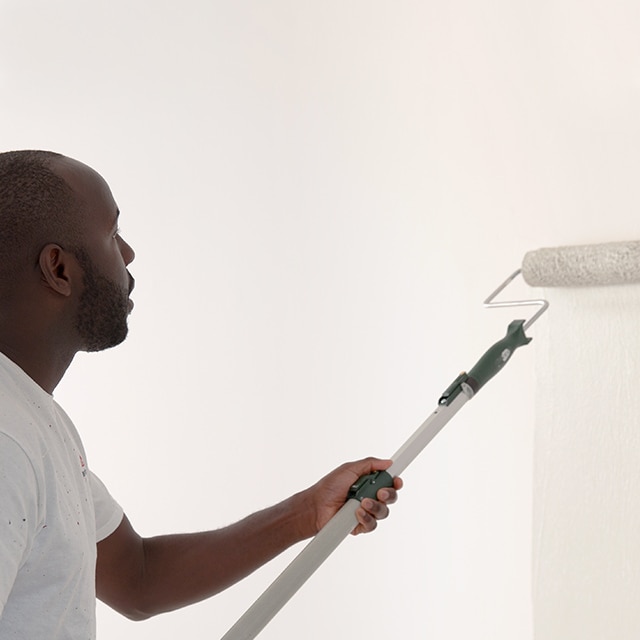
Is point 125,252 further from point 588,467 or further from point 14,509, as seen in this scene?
point 588,467

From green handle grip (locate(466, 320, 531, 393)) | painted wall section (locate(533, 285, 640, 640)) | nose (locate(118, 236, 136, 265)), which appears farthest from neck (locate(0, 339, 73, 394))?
painted wall section (locate(533, 285, 640, 640))

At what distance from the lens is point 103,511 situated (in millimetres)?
1190

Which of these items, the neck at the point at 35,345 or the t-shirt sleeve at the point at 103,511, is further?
the t-shirt sleeve at the point at 103,511

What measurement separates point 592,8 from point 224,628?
3.53ft

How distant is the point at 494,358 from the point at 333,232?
0.51m

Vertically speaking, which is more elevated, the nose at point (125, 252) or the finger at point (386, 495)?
the nose at point (125, 252)

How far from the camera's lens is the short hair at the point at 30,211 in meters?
0.96

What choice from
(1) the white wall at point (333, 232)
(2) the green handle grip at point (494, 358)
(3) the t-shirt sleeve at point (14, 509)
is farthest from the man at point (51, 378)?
(1) the white wall at point (333, 232)

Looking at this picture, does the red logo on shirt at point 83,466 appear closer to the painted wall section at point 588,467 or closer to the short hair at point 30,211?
the short hair at point 30,211

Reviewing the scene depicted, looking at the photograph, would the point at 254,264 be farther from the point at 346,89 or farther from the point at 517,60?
the point at 517,60

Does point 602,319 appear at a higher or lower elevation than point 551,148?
lower

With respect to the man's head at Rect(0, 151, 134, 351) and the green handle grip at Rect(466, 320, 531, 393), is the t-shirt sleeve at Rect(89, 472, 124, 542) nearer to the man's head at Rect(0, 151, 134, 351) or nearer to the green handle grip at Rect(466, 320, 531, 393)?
the man's head at Rect(0, 151, 134, 351)

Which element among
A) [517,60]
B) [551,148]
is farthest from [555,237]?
[517,60]

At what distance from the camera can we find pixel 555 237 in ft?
3.97
